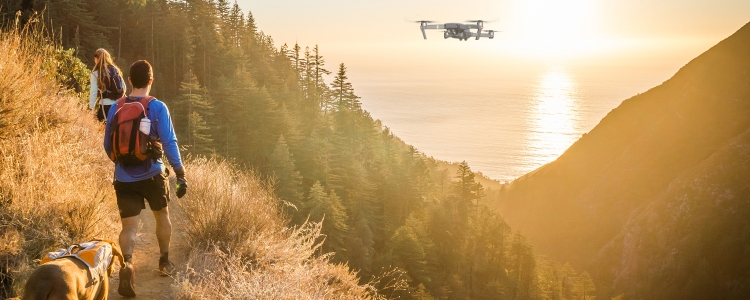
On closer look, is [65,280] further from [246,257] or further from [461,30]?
[461,30]

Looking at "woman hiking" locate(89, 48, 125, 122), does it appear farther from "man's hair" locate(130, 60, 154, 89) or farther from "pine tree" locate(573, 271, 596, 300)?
"pine tree" locate(573, 271, 596, 300)

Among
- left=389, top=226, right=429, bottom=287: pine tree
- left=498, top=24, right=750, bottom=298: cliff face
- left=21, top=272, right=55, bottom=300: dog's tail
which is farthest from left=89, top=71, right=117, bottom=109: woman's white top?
left=498, top=24, right=750, bottom=298: cliff face

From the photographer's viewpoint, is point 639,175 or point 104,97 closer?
point 104,97

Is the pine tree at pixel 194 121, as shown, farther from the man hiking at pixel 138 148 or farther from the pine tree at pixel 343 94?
the man hiking at pixel 138 148

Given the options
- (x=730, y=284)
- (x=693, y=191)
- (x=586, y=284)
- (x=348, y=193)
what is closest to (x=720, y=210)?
(x=693, y=191)

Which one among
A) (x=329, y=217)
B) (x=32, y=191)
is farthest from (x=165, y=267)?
(x=329, y=217)

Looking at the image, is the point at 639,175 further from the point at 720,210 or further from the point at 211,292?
the point at 211,292
